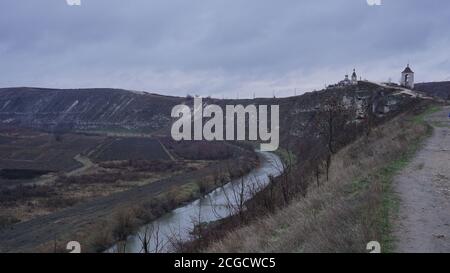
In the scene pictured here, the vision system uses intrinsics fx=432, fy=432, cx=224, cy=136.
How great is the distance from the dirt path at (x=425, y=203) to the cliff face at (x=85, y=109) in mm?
105063

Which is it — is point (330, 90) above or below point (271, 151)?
above

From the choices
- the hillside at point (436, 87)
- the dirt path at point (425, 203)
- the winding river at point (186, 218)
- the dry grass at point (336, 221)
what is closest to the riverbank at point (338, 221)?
the dry grass at point (336, 221)

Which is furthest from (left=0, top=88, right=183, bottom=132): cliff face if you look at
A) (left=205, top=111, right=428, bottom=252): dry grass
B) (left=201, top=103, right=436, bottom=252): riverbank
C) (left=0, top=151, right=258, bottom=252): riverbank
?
(left=201, top=103, right=436, bottom=252): riverbank

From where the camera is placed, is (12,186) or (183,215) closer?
(183,215)

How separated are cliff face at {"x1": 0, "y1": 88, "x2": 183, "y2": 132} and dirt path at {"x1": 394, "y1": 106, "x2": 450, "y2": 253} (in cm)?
10506

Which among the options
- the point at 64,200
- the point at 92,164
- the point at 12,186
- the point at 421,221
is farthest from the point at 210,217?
the point at 92,164

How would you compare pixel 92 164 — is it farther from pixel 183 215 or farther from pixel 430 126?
pixel 430 126

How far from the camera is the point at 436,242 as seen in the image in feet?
20.2

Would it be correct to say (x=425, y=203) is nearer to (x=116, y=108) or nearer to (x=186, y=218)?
(x=186, y=218)

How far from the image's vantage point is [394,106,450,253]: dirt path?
617 centimetres

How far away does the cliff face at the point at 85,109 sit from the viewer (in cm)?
12381

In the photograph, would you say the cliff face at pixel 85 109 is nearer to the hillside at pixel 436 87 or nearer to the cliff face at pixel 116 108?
the cliff face at pixel 116 108

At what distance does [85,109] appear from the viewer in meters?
146

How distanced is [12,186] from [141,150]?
31.4m
